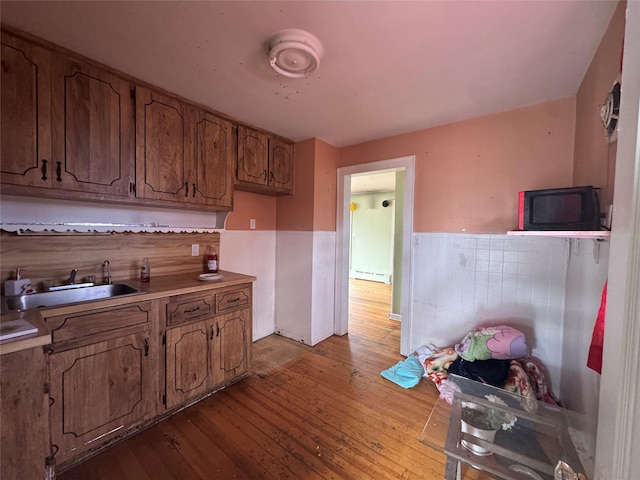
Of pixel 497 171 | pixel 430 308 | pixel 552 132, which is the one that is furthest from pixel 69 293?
pixel 552 132

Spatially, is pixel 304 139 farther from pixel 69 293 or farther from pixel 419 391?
pixel 419 391

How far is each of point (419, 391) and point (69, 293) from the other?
2653 millimetres

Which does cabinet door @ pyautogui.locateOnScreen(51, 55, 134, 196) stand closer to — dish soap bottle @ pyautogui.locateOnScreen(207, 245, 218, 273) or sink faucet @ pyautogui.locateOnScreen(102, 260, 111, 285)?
sink faucet @ pyautogui.locateOnScreen(102, 260, 111, 285)

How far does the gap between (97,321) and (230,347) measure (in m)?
0.92

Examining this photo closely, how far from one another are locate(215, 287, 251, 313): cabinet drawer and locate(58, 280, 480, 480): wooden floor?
66cm

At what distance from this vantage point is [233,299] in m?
2.04

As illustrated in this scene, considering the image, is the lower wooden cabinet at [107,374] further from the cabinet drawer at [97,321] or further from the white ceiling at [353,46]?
the white ceiling at [353,46]

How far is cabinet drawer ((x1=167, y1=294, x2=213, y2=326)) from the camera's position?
66.4 inches

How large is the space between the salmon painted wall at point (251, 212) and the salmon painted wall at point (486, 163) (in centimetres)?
152

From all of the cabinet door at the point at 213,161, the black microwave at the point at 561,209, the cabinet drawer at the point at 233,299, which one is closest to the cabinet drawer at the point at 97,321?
the cabinet drawer at the point at 233,299

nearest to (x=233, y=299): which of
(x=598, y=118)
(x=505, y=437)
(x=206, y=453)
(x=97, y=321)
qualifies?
(x=97, y=321)

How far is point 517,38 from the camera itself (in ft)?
4.25

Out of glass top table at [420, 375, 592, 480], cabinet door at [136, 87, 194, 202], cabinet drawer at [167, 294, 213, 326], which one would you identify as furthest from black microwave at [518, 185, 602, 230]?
cabinet door at [136, 87, 194, 202]

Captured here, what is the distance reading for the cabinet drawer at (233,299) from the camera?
1.95 m
